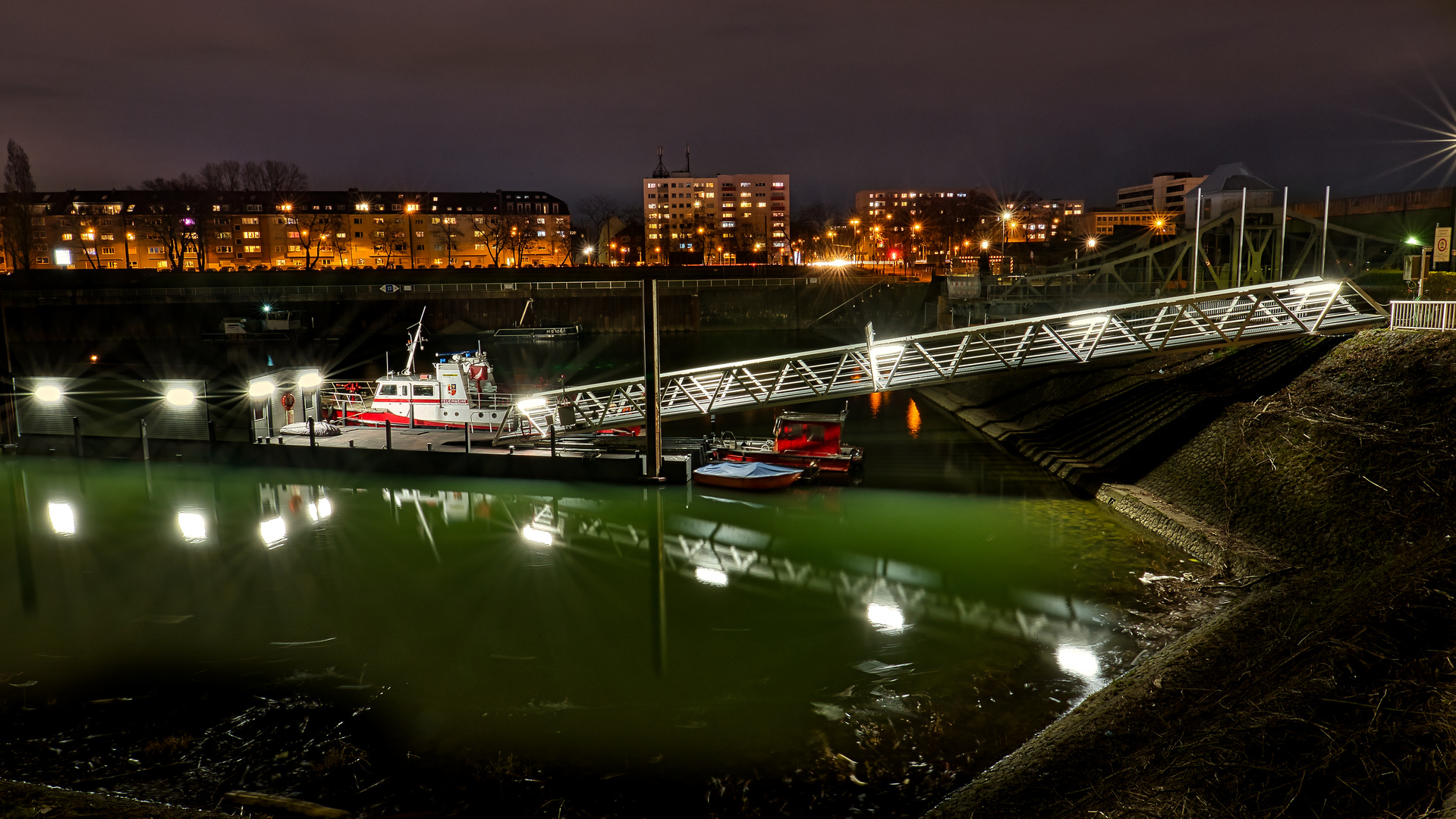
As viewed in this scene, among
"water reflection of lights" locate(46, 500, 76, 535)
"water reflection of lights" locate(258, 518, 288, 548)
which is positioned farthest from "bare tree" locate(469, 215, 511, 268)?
"water reflection of lights" locate(258, 518, 288, 548)

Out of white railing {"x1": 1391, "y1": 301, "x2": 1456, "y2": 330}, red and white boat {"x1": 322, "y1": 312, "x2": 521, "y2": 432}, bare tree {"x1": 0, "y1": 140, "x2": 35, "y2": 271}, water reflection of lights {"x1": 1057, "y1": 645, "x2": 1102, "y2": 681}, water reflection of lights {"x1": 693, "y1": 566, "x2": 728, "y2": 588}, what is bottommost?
water reflection of lights {"x1": 1057, "y1": 645, "x2": 1102, "y2": 681}

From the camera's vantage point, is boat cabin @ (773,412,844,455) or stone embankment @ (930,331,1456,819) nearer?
stone embankment @ (930,331,1456,819)

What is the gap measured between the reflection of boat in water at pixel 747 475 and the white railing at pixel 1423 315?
14.9 metres

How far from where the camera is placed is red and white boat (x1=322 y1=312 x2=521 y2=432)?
2639 centimetres

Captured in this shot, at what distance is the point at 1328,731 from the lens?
7109 mm

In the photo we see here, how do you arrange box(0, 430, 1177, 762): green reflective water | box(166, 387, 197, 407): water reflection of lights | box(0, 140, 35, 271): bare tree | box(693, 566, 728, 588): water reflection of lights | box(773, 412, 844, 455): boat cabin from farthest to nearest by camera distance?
box(0, 140, 35, 271): bare tree, box(166, 387, 197, 407): water reflection of lights, box(773, 412, 844, 455): boat cabin, box(693, 566, 728, 588): water reflection of lights, box(0, 430, 1177, 762): green reflective water

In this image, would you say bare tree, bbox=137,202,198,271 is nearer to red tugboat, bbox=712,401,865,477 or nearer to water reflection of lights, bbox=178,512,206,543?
water reflection of lights, bbox=178,512,206,543

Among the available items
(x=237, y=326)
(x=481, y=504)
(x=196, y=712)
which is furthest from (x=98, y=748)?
(x=237, y=326)

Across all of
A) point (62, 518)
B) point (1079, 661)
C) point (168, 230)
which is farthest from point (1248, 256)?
point (168, 230)

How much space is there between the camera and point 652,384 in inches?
845

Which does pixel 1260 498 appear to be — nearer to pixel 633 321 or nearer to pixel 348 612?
pixel 348 612

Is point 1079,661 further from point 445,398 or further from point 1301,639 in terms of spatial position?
point 445,398

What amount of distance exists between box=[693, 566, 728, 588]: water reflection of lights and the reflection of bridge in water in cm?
2

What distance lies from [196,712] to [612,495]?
39.2ft
